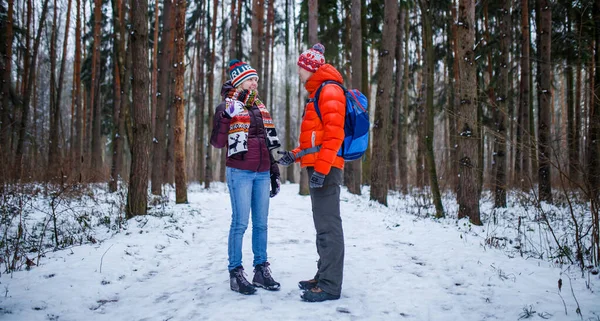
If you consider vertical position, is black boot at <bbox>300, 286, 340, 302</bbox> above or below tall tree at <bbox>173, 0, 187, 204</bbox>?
below

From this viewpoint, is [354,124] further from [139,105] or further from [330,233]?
[139,105]

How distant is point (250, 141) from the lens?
3.34 metres

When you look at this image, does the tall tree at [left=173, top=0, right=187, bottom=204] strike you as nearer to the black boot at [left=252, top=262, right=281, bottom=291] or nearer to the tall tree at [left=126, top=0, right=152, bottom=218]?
the tall tree at [left=126, top=0, right=152, bottom=218]

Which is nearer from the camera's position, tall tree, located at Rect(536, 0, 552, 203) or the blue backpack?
the blue backpack

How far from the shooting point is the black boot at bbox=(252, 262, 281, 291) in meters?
3.25

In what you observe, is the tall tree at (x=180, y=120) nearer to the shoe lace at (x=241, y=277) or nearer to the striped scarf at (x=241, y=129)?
the striped scarf at (x=241, y=129)

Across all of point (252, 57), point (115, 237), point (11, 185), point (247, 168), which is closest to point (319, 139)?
point (247, 168)

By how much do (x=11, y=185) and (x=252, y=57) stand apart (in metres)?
9.03

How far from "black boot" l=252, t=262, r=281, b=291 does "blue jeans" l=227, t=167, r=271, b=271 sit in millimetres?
60

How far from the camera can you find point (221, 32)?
19734mm

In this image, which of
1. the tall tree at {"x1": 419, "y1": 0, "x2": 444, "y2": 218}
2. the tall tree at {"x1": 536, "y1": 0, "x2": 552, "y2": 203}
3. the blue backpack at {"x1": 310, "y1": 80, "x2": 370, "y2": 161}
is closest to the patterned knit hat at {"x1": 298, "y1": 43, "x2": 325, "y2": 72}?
the blue backpack at {"x1": 310, "y1": 80, "x2": 370, "y2": 161}

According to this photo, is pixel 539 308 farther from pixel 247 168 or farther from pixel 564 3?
pixel 564 3

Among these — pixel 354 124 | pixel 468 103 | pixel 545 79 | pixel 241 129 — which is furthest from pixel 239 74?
pixel 545 79

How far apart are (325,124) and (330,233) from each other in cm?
98
